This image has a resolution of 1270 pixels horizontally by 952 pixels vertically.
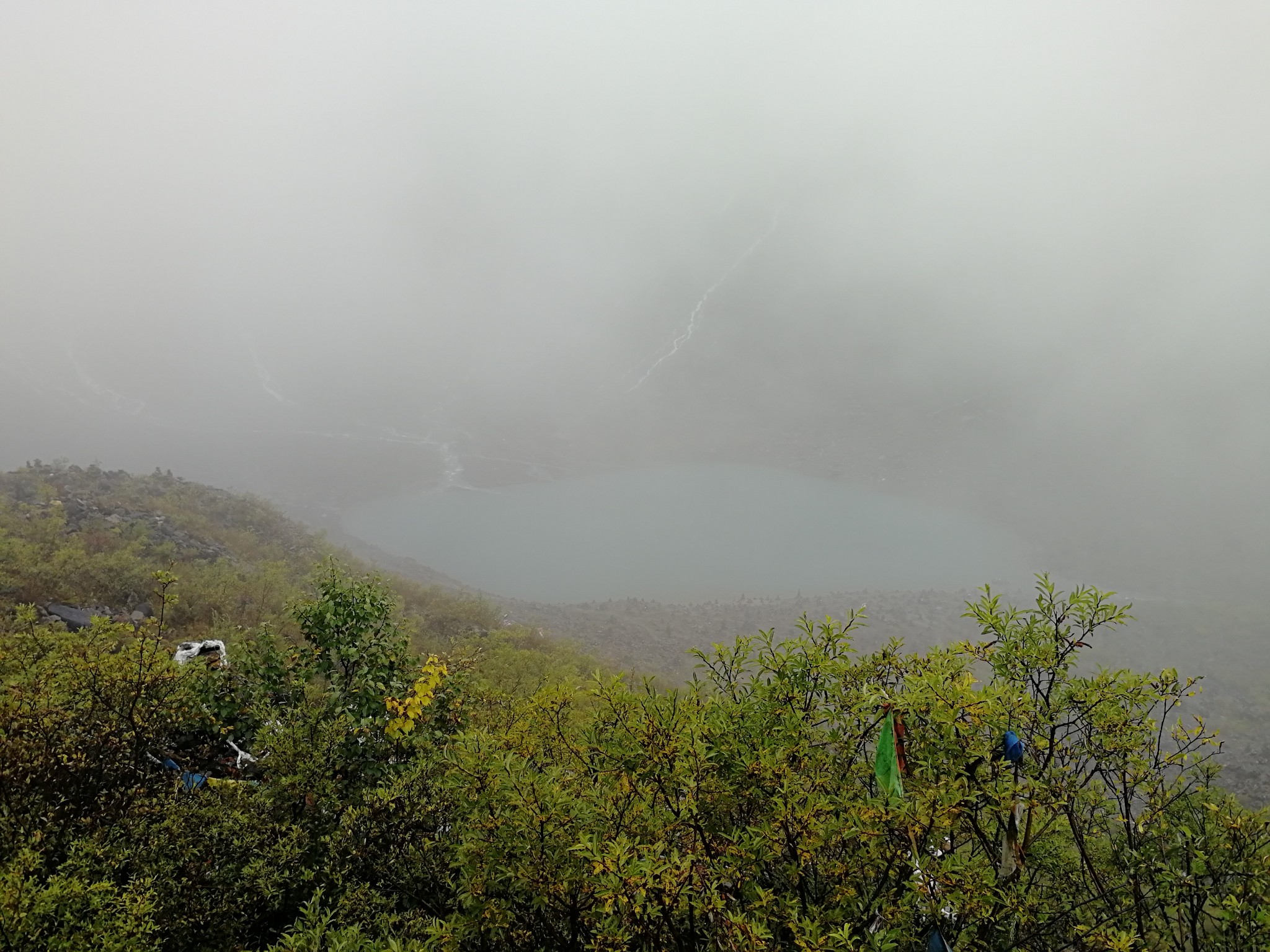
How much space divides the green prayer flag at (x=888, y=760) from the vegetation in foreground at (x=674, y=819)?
0.03 m

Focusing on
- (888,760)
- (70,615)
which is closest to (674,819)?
(888,760)

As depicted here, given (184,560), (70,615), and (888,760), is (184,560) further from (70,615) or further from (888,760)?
(888,760)

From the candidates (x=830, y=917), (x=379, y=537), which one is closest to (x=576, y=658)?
(x=830, y=917)

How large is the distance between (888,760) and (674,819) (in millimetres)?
1126

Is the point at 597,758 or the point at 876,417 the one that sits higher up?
the point at 876,417

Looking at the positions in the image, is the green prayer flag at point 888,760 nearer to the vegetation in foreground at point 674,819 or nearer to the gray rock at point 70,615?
the vegetation in foreground at point 674,819

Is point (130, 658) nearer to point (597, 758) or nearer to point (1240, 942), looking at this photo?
point (597, 758)

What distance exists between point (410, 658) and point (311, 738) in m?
2.21

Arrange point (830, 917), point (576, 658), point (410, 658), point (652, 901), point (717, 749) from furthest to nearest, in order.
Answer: point (576, 658)
point (410, 658)
point (717, 749)
point (830, 917)
point (652, 901)

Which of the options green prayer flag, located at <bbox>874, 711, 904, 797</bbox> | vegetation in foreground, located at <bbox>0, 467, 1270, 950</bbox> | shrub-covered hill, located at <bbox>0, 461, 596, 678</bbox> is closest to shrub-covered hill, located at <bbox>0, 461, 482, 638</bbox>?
shrub-covered hill, located at <bbox>0, 461, 596, 678</bbox>

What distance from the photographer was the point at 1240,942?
3125 mm

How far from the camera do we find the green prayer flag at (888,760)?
3070 millimetres

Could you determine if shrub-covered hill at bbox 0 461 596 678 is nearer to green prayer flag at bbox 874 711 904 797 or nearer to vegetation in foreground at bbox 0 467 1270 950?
vegetation in foreground at bbox 0 467 1270 950

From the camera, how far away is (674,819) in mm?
3119
